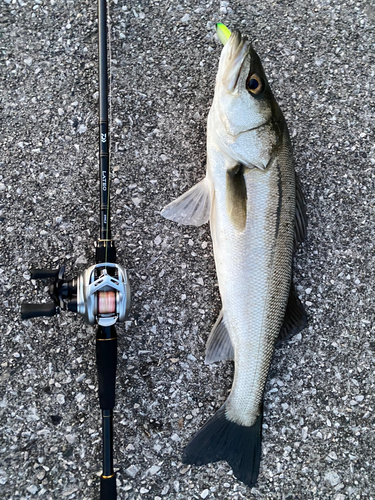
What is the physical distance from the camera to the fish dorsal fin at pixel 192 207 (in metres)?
1.89

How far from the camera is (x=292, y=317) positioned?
1.86m

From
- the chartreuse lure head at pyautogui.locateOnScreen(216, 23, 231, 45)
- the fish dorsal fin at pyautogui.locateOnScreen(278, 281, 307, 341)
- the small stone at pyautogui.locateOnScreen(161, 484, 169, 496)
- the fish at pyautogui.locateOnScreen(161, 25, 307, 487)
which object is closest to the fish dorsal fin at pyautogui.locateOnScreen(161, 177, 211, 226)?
the fish at pyautogui.locateOnScreen(161, 25, 307, 487)

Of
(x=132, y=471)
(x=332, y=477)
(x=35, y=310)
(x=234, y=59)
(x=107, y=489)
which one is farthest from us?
(x=332, y=477)

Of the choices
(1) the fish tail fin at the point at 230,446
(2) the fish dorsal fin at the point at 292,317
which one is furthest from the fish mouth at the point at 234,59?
(1) the fish tail fin at the point at 230,446

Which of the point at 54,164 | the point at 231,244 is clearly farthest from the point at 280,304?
the point at 54,164

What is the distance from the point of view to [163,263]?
1.97 meters

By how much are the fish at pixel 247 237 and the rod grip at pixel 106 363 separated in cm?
53

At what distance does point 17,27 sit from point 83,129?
0.70 meters

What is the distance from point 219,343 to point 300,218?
2.60ft

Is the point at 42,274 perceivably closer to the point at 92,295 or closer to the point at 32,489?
the point at 92,295

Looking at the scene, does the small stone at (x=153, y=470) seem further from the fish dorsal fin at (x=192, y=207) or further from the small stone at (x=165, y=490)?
the fish dorsal fin at (x=192, y=207)

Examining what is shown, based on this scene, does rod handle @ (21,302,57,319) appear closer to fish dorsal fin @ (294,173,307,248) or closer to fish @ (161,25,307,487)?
fish @ (161,25,307,487)

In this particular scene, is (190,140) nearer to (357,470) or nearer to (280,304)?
(280,304)

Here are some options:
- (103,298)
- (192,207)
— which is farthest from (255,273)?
(103,298)
